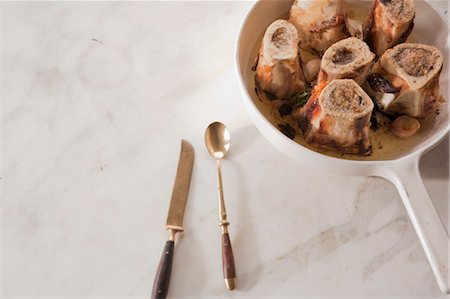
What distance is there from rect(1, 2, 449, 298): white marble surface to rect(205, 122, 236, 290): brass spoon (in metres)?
0.02

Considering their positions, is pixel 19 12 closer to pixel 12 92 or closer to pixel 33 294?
pixel 12 92

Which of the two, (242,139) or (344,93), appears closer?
(344,93)

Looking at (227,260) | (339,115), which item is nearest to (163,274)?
(227,260)

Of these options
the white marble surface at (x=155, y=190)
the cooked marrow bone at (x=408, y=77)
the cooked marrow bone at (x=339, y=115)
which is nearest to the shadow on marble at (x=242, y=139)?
the white marble surface at (x=155, y=190)

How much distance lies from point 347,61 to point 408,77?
11 centimetres

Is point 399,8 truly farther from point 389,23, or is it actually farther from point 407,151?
point 407,151

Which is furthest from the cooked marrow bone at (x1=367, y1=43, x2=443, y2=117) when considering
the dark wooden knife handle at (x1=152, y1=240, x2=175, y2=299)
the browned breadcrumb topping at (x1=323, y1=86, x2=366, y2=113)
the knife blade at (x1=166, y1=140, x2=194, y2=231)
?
the dark wooden knife handle at (x1=152, y1=240, x2=175, y2=299)

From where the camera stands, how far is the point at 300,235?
900mm

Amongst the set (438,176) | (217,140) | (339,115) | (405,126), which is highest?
(217,140)

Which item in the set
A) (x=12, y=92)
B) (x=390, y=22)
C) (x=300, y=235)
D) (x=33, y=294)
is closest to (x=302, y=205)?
(x=300, y=235)

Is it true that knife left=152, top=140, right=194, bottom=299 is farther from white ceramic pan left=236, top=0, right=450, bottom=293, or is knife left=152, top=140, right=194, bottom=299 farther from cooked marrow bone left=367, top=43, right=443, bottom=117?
cooked marrow bone left=367, top=43, right=443, bottom=117

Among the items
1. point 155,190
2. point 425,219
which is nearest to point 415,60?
point 425,219

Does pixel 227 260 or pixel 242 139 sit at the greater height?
pixel 242 139

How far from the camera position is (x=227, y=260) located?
848 mm
